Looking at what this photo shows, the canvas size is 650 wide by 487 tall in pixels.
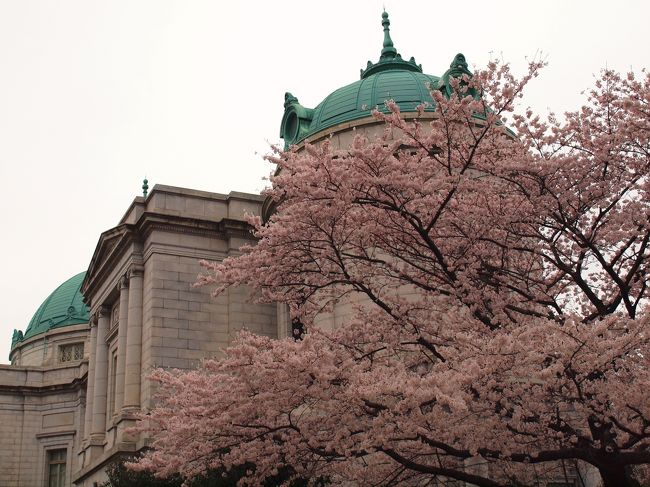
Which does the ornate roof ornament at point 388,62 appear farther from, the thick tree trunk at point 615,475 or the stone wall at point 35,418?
the thick tree trunk at point 615,475

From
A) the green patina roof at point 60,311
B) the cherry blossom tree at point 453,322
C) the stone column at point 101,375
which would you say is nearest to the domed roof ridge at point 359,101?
the stone column at point 101,375

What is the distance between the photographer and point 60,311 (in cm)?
5309

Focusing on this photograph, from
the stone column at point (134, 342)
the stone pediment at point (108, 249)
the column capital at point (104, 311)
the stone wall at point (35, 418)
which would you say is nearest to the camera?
the stone column at point (134, 342)

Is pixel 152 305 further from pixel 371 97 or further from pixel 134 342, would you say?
pixel 371 97

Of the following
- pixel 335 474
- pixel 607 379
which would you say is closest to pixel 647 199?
pixel 607 379

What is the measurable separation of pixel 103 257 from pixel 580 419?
69.8 ft

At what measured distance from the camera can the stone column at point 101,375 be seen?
2873 cm

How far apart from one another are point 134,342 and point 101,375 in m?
4.78

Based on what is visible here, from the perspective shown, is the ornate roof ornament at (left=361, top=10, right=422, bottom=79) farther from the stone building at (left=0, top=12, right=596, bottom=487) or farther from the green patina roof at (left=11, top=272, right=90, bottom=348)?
the green patina roof at (left=11, top=272, right=90, bottom=348)

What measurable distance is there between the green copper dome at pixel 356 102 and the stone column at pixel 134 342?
8359 millimetres

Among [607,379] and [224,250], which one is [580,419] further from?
[224,250]

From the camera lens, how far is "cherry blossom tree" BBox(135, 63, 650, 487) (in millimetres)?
11656

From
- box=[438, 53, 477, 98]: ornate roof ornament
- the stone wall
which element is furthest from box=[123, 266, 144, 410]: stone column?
the stone wall

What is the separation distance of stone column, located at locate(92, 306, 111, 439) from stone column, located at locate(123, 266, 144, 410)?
13.1 feet
